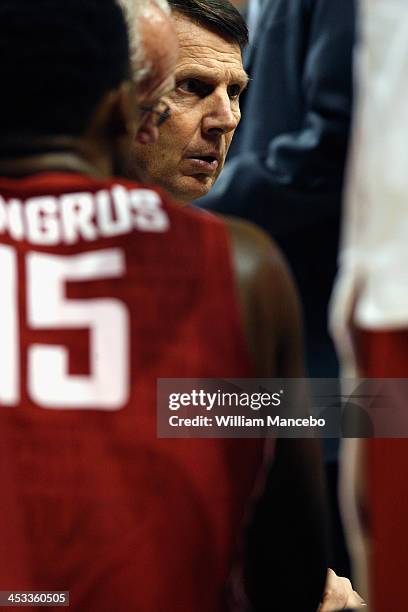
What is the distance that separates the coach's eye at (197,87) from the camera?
5.82 feet

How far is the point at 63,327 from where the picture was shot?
1.14 meters

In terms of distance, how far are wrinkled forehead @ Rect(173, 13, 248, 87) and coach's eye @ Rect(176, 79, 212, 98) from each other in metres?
0.01

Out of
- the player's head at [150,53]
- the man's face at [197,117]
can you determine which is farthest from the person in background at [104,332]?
the man's face at [197,117]

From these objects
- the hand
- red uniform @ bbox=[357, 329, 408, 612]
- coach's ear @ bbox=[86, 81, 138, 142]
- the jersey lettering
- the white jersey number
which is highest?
coach's ear @ bbox=[86, 81, 138, 142]

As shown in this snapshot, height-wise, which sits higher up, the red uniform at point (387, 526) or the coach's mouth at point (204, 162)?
the coach's mouth at point (204, 162)

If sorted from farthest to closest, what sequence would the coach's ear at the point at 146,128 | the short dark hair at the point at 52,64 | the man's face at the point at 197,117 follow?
the man's face at the point at 197,117
the coach's ear at the point at 146,128
the short dark hair at the point at 52,64

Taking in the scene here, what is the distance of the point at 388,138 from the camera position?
44.5 inches

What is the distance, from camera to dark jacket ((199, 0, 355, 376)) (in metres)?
1.31

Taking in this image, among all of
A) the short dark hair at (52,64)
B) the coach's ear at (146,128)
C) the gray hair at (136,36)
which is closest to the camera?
the short dark hair at (52,64)

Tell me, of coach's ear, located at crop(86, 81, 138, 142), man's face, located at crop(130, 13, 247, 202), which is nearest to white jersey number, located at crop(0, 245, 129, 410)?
coach's ear, located at crop(86, 81, 138, 142)

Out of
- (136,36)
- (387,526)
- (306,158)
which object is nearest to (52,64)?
(136,36)

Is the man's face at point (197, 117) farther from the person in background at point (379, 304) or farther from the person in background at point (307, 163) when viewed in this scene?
the person in background at point (379, 304)

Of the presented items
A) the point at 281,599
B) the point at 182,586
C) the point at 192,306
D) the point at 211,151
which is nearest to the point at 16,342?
the point at 192,306

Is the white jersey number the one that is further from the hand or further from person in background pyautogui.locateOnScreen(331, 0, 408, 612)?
the hand
